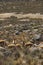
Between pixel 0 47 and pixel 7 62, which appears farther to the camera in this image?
pixel 0 47

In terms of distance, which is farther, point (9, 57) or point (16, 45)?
point (16, 45)

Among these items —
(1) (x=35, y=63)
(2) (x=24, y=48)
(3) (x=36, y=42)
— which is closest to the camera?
(1) (x=35, y=63)

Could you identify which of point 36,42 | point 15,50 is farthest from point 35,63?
point 36,42

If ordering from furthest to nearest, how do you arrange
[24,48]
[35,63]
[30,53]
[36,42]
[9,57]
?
[36,42] → [24,48] → [30,53] → [9,57] → [35,63]

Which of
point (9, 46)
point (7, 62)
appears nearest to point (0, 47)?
point (9, 46)

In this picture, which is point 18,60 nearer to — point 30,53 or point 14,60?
point 14,60

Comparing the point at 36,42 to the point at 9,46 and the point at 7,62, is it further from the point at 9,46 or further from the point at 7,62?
the point at 7,62

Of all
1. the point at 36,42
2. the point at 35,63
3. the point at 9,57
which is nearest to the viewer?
the point at 35,63

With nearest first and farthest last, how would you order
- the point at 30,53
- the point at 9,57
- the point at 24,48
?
the point at 9,57 → the point at 30,53 → the point at 24,48

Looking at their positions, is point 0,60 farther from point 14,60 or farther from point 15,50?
point 15,50
